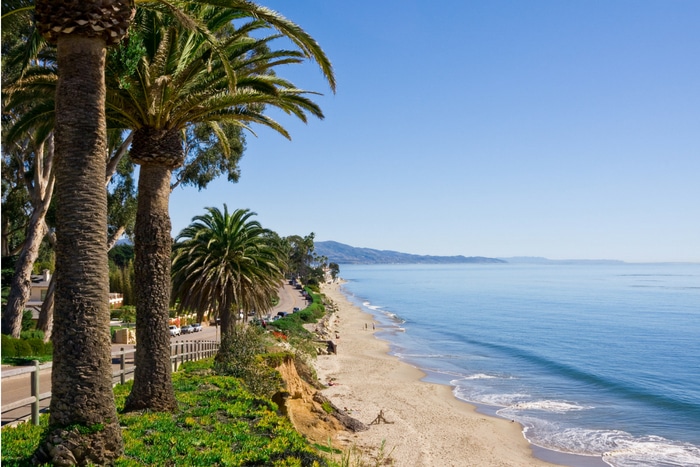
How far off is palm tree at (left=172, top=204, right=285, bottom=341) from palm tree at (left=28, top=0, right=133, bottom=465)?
562 inches

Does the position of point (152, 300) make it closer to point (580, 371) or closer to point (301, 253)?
point (580, 371)

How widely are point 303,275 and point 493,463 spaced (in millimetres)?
138187

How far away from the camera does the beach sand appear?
21328mm

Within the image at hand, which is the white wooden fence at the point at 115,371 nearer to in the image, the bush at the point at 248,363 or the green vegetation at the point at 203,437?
the green vegetation at the point at 203,437

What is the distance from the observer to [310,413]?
19547 millimetres

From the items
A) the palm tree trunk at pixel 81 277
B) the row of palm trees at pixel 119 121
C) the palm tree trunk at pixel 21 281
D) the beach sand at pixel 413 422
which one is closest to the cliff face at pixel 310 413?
the beach sand at pixel 413 422

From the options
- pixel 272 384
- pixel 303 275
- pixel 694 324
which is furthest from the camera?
pixel 303 275

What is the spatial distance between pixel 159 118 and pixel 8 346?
A: 1804 centimetres

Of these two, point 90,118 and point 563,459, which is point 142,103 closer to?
point 90,118

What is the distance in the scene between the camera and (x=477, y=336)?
65.3m

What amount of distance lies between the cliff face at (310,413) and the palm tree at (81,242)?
856 cm

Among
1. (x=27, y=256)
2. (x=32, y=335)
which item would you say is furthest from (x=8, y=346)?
(x=27, y=256)

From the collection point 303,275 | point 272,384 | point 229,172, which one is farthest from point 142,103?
point 303,275

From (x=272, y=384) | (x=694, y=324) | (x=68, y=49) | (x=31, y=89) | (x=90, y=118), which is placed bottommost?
(x=694, y=324)
